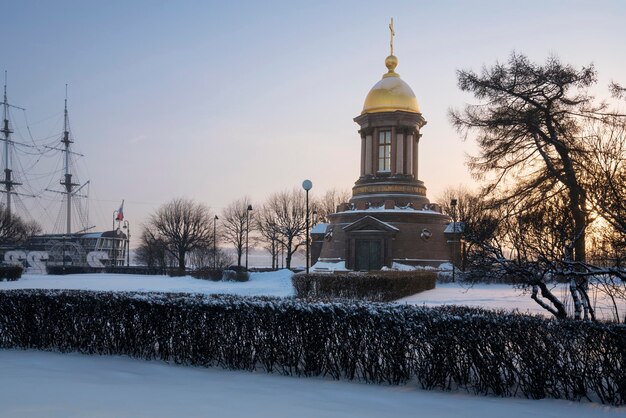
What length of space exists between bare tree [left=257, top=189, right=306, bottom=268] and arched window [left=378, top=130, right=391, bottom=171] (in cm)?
2699

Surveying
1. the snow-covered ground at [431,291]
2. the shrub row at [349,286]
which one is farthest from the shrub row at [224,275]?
the shrub row at [349,286]

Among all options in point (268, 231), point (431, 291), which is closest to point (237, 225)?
point (268, 231)

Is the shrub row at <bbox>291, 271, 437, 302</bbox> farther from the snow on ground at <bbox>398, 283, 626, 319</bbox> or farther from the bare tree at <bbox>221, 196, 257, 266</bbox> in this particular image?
the bare tree at <bbox>221, 196, 257, 266</bbox>

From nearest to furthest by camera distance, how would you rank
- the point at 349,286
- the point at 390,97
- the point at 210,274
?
the point at 349,286
the point at 210,274
the point at 390,97

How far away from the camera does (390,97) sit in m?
46.2

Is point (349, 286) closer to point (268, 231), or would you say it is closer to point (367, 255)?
point (367, 255)

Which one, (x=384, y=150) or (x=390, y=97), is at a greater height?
(x=390, y=97)

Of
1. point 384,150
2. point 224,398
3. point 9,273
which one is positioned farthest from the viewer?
point 384,150

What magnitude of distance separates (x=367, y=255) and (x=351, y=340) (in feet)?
112

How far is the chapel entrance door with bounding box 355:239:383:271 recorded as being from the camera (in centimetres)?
4188

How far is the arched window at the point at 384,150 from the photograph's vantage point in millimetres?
45844

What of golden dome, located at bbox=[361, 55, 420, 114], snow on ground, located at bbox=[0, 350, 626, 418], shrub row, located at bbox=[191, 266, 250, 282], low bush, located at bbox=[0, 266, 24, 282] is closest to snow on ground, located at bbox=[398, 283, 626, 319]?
snow on ground, located at bbox=[0, 350, 626, 418]

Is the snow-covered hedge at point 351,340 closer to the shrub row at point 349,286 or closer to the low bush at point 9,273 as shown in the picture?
the shrub row at point 349,286

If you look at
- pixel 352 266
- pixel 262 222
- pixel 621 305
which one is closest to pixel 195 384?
pixel 621 305
